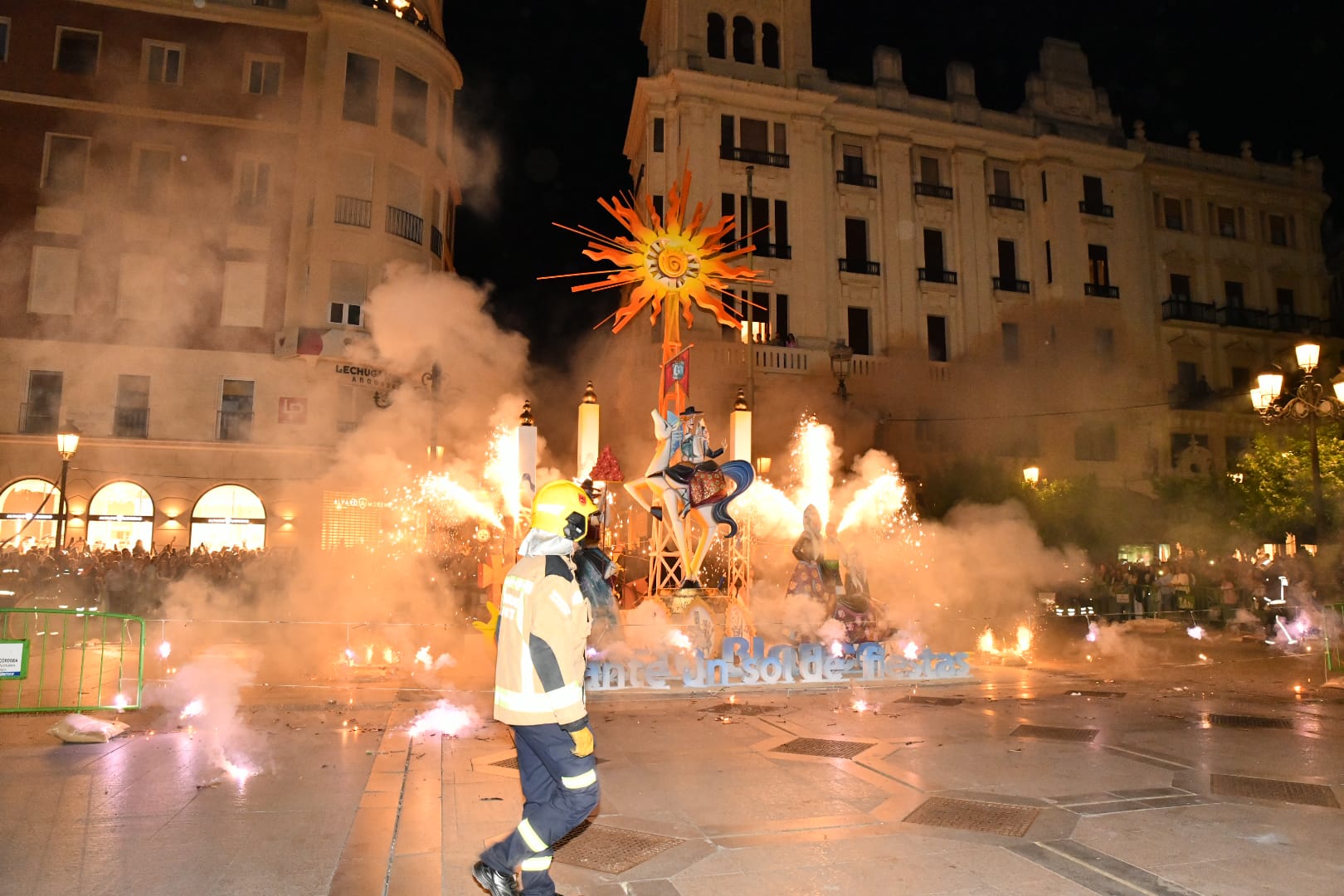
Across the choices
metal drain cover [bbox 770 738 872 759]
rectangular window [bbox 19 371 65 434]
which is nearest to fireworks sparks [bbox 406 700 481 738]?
metal drain cover [bbox 770 738 872 759]

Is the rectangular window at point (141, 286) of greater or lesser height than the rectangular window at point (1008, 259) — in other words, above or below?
below

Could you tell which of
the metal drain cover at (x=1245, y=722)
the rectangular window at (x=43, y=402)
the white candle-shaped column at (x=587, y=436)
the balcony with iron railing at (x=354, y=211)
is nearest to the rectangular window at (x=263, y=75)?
the balcony with iron railing at (x=354, y=211)

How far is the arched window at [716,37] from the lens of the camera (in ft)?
84.7

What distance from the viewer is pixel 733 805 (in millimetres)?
5289

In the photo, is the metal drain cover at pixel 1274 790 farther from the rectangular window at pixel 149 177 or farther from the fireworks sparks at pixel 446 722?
the rectangular window at pixel 149 177

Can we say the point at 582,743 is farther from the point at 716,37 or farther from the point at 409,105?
the point at 716,37

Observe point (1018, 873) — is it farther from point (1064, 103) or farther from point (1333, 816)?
point (1064, 103)

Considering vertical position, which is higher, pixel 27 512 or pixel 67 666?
pixel 27 512

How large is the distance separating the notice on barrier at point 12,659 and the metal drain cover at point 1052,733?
8880 mm

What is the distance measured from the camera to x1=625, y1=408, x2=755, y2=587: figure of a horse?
1152 centimetres

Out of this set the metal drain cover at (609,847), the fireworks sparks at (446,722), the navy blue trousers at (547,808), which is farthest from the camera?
the fireworks sparks at (446,722)

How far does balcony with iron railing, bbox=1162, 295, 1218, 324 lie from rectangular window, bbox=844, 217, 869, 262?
39.0 ft

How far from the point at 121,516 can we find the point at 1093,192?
1229 inches

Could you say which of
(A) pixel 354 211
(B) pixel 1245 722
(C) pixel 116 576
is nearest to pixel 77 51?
(A) pixel 354 211
